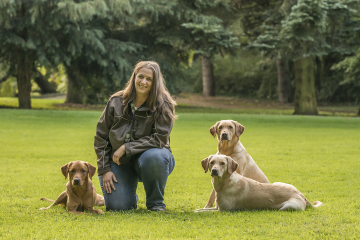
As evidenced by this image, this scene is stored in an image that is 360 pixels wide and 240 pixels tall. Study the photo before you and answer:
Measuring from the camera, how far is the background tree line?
19.6 m

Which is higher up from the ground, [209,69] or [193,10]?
[193,10]

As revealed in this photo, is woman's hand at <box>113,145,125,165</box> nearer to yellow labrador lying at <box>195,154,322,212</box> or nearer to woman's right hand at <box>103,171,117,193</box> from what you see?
woman's right hand at <box>103,171,117,193</box>

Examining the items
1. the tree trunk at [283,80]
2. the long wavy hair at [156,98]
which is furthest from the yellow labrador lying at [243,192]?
the tree trunk at [283,80]

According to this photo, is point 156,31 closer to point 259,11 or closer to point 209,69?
point 259,11

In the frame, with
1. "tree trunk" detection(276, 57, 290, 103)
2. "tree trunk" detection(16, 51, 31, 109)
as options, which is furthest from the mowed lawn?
"tree trunk" detection(276, 57, 290, 103)

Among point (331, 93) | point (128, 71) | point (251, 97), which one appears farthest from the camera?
point (251, 97)

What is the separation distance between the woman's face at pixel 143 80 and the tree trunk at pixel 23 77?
18462 mm

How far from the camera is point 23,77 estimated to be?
22984 millimetres

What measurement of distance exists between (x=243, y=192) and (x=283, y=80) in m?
28.0

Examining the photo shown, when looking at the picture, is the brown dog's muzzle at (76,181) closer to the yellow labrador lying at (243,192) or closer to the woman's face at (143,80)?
the woman's face at (143,80)

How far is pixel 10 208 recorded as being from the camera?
5227 millimetres

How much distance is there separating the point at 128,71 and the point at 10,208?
1784 cm

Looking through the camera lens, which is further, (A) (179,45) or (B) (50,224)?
(A) (179,45)

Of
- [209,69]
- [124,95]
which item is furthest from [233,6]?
[124,95]
